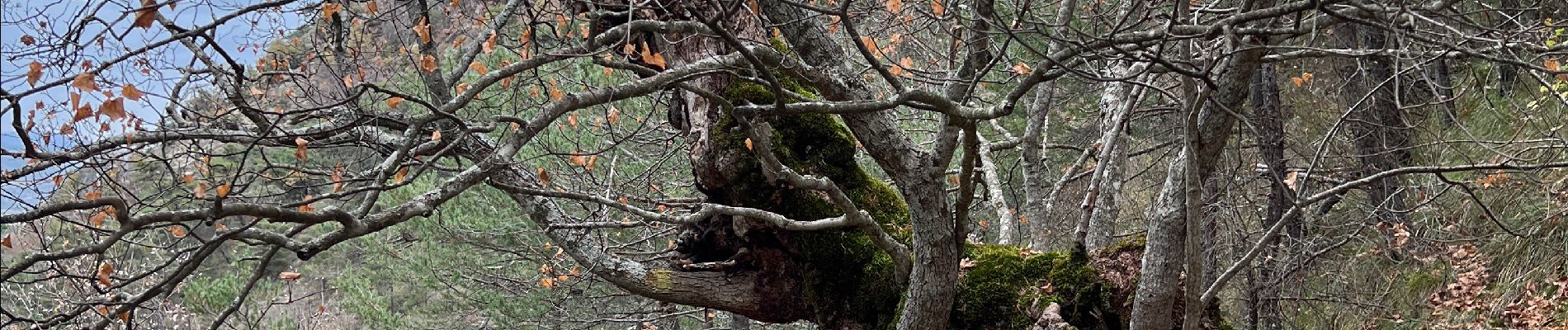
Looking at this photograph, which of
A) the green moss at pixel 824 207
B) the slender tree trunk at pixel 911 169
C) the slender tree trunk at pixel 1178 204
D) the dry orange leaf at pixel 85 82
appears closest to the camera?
the dry orange leaf at pixel 85 82

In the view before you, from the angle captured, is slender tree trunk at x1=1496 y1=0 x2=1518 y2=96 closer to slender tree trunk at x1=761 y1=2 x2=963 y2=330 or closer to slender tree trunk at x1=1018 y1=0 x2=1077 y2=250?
slender tree trunk at x1=1018 y1=0 x2=1077 y2=250

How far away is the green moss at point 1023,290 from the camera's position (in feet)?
14.4

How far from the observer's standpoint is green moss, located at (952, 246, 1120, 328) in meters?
4.39

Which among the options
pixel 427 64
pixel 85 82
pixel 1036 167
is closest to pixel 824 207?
pixel 427 64

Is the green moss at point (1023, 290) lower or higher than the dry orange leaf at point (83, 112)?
lower

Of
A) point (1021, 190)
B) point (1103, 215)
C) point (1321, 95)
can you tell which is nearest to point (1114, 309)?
point (1103, 215)

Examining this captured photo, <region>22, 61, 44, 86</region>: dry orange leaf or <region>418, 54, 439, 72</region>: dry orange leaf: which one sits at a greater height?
<region>418, 54, 439, 72</region>: dry orange leaf

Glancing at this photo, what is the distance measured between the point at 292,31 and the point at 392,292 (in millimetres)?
9106

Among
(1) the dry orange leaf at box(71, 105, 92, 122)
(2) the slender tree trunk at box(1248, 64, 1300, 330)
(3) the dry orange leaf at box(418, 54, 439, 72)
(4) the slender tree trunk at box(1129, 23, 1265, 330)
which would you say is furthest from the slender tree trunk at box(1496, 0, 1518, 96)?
(1) the dry orange leaf at box(71, 105, 92, 122)

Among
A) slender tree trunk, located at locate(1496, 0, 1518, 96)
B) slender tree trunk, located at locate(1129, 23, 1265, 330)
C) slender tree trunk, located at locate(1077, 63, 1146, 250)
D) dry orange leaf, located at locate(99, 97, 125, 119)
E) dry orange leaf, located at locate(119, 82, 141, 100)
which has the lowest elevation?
slender tree trunk, located at locate(1129, 23, 1265, 330)

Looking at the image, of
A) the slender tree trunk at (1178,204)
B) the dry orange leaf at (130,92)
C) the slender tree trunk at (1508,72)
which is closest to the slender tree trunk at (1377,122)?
the slender tree trunk at (1508,72)

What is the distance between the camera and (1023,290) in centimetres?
453

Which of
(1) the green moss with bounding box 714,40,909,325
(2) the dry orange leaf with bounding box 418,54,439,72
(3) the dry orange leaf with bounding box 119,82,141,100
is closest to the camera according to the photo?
(3) the dry orange leaf with bounding box 119,82,141,100

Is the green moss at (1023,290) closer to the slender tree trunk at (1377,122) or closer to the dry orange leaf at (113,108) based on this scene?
the slender tree trunk at (1377,122)
